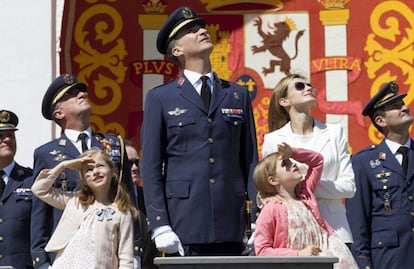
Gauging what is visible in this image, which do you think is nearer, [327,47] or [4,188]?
[4,188]

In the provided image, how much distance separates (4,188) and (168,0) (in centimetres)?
244

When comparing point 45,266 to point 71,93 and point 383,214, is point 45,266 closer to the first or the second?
point 71,93

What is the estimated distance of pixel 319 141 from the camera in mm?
8680

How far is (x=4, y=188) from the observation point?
32.4 feet

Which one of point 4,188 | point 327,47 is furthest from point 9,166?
point 327,47

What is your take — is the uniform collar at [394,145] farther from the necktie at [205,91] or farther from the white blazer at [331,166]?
the necktie at [205,91]

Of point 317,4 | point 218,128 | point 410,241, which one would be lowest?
point 410,241

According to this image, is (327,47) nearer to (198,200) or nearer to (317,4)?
(317,4)

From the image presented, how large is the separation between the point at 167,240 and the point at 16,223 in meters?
1.88

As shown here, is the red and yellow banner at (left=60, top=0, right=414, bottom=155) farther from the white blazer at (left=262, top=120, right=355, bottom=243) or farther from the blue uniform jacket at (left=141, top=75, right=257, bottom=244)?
the blue uniform jacket at (left=141, top=75, right=257, bottom=244)

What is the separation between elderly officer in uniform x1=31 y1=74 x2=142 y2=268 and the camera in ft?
28.6

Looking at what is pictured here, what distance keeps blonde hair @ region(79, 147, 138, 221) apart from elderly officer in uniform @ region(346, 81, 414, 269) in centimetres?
179

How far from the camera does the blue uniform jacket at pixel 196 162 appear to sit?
27.0 ft

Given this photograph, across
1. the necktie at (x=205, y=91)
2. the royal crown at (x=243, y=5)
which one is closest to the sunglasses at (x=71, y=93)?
the necktie at (x=205, y=91)
